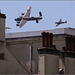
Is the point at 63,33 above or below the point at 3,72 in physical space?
above

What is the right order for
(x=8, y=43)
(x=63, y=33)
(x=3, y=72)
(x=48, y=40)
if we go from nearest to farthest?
1. (x=3, y=72)
2. (x=48, y=40)
3. (x=63, y=33)
4. (x=8, y=43)

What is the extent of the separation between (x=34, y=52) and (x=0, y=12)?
19325mm

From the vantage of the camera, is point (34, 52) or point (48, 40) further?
point (34, 52)

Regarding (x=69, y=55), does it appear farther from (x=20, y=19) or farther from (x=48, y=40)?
(x=20, y=19)

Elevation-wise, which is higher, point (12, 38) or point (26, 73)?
point (12, 38)

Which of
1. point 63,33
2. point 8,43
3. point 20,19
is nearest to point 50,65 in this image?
point 63,33

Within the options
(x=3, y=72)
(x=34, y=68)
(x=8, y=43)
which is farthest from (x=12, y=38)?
(x=3, y=72)

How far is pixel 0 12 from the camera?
64.6 meters

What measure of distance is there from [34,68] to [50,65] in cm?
1661

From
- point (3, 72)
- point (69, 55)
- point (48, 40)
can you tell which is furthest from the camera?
point (69, 55)

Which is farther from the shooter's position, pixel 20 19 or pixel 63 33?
→ pixel 20 19

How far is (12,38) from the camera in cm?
8450

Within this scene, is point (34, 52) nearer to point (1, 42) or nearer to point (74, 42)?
point (74, 42)

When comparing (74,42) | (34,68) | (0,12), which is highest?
(0,12)
